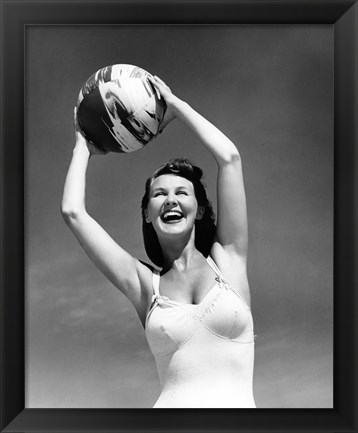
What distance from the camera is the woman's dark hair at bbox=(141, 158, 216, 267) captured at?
4.08m

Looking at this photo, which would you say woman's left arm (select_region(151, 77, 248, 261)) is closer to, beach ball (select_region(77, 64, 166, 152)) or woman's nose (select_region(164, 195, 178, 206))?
beach ball (select_region(77, 64, 166, 152))

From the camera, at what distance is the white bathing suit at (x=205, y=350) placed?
3838 millimetres

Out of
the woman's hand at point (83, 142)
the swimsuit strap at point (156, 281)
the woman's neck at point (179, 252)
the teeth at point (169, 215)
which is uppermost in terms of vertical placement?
the woman's hand at point (83, 142)

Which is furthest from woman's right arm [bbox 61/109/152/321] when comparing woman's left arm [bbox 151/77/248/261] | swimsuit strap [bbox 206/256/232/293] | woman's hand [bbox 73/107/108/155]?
woman's left arm [bbox 151/77/248/261]

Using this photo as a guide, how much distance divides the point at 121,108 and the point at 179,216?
19.5 inches

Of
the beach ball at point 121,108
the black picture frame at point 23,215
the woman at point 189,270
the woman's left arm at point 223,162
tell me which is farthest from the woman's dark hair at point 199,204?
the black picture frame at point 23,215

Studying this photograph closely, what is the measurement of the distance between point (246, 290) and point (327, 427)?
1.91 ft

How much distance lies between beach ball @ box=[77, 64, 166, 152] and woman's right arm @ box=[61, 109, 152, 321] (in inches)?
4.2

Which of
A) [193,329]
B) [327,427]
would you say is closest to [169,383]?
[193,329]

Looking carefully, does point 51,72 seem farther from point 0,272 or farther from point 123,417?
point 123,417

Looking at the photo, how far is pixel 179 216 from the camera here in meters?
4.05

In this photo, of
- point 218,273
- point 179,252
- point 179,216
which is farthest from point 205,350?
point 179,216

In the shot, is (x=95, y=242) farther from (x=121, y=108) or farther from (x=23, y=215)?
(x=121, y=108)

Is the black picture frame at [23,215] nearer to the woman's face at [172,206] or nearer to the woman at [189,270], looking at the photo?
the woman at [189,270]
